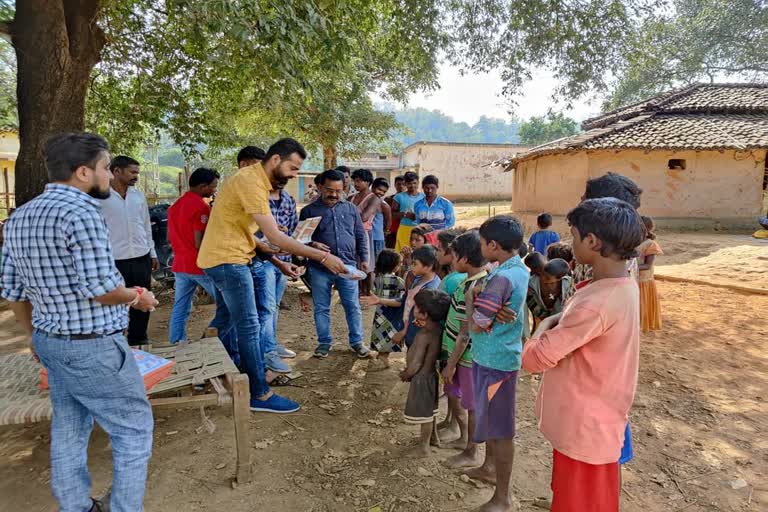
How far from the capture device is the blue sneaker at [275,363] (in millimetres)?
4145

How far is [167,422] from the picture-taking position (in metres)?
3.35

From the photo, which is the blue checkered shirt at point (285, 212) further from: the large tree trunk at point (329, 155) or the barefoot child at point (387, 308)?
the large tree trunk at point (329, 155)

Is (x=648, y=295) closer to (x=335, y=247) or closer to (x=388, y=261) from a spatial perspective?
(x=388, y=261)

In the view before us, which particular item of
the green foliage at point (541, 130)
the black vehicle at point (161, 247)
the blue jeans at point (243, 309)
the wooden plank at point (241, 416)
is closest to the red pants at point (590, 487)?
the wooden plank at point (241, 416)

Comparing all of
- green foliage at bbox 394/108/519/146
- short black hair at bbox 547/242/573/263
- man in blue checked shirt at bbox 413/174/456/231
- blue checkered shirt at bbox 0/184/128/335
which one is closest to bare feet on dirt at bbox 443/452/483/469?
blue checkered shirt at bbox 0/184/128/335

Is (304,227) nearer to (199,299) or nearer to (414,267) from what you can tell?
(414,267)

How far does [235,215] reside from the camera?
3.16 metres

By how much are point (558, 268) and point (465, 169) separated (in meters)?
30.0

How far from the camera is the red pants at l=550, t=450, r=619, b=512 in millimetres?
1858

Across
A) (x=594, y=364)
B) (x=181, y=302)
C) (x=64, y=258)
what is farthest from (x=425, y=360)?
(x=181, y=302)

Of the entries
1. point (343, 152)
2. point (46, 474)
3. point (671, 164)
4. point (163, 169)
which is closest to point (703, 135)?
point (671, 164)

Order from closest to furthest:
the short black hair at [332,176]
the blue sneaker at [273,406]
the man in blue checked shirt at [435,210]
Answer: the blue sneaker at [273,406]
the short black hair at [332,176]
the man in blue checked shirt at [435,210]

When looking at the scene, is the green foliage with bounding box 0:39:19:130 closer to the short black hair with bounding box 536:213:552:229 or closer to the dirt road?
the dirt road

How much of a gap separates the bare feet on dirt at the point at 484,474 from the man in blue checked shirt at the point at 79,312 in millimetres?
1702
